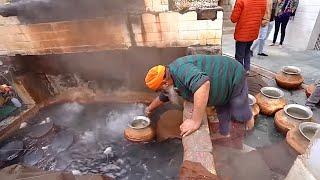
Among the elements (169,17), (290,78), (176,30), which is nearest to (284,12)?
(290,78)

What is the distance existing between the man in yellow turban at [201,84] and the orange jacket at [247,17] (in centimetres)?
316

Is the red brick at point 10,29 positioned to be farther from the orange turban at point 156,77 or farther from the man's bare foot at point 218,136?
the man's bare foot at point 218,136

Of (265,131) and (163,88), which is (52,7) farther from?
(265,131)

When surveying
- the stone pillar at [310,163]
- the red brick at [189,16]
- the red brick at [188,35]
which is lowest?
the stone pillar at [310,163]

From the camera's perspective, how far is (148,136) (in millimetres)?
5227

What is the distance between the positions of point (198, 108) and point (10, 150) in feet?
14.6

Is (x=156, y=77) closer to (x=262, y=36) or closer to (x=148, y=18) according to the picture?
(x=148, y=18)

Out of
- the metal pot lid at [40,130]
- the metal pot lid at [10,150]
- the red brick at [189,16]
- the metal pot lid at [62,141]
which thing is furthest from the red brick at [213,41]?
the metal pot lid at [10,150]

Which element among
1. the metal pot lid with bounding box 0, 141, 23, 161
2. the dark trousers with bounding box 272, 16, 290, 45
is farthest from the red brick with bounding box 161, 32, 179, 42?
the dark trousers with bounding box 272, 16, 290, 45

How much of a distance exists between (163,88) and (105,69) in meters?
3.02

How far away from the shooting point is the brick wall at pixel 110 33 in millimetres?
5512

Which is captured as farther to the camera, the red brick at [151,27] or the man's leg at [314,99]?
the man's leg at [314,99]

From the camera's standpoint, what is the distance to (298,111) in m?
5.21

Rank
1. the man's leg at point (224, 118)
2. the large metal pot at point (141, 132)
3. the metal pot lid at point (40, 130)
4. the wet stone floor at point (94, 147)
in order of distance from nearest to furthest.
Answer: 1. the man's leg at point (224, 118)
2. the wet stone floor at point (94, 147)
3. the large metal pot at point (141, 132)
4. the metal pot lid at point (40, 130)
